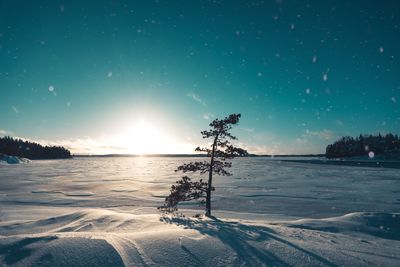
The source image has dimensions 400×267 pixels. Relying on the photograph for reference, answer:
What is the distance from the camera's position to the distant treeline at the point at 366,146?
135750mm

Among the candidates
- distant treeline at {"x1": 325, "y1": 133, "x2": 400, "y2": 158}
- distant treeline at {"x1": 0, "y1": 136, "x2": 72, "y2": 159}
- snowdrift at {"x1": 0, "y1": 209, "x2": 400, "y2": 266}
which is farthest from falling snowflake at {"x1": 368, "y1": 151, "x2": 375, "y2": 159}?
distant treeline at {"x1": 0, "y1": 136, "x2": 72, "y2": 159}

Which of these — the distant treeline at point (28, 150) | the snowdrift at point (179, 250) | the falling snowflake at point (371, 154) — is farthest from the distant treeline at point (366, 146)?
the distant treeline at point (28, 150)

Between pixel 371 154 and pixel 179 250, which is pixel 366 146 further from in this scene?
pixel 179 250

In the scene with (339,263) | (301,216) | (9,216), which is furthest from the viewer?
(301,216)

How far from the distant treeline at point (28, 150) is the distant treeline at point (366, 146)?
17841 cm

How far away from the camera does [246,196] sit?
23.0 meters

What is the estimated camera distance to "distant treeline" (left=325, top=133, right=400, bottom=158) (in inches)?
5344

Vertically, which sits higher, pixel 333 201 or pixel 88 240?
pixel 88 240

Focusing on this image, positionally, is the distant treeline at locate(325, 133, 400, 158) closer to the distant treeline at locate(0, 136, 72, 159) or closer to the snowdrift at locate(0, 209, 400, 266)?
the snowdrift at locate(0, 209, 400, 266)

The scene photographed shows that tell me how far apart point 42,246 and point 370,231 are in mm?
11748

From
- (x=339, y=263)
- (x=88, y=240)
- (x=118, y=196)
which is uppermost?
(x=88, y=240)

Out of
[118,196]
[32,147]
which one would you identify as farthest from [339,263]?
[32,147]

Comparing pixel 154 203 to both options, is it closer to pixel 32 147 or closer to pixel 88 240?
pixel 88 240

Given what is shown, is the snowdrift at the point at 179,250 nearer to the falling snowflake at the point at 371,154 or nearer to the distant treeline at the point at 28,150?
the falling snowflake at the point at 371,154
